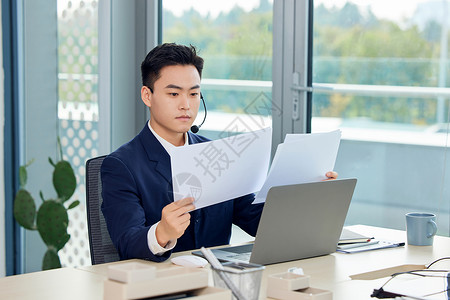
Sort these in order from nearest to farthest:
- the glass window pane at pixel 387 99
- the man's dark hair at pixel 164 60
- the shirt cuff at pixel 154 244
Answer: the shirt cuff at pixel 154 244 < the man's dark hair at pixel 164 60 < the glass window pane at pixel 387 99

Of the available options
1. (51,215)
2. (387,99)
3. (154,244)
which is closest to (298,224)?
(154,244)

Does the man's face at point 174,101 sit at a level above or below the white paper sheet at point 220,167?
above

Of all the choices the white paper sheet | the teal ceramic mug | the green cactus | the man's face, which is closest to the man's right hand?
the white paper sheet

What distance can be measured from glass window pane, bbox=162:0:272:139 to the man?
45.2 inches

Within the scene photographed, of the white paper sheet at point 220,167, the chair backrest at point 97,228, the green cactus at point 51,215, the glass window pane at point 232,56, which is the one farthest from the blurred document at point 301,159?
the green cactus at point 51,215

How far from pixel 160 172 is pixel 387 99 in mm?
1345

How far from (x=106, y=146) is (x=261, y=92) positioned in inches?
35.3

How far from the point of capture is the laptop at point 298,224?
5.45 ft

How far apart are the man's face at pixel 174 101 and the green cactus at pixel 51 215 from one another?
165 cm

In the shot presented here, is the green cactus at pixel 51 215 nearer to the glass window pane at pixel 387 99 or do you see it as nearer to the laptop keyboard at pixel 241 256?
the glass window pane at pixel 387 99

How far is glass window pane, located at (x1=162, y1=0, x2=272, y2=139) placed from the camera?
327cm

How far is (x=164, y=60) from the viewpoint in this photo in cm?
206

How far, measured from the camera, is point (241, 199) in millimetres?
2191

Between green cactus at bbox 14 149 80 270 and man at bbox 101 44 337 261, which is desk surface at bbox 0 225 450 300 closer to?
man at bbox 101 44 337 261
